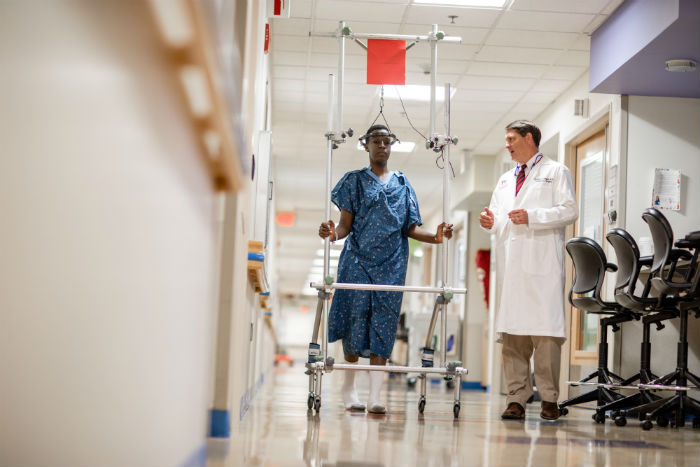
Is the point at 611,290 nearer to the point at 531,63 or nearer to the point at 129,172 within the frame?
the point at 531,63

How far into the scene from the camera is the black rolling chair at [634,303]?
4.34 m

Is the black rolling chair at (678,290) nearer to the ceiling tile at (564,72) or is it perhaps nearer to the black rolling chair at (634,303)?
the black rolling chair at (634,303)

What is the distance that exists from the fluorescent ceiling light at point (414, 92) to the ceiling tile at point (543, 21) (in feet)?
5.09

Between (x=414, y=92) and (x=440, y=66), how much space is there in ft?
2.31

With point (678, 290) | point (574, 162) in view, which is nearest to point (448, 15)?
point (574, 162)

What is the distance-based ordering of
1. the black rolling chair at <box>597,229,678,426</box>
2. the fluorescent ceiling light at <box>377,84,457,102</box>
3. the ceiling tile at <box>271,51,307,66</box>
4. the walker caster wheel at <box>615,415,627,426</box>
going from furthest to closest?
the fluorescent ceiling light at <box>377,84,457,102</box> < the ceiling tile at <box>271,51,307,66</box> < the black rolling chair at <box>597,229,678,426</box> < the walker caster wheel at <box>615,415,627,426</box>

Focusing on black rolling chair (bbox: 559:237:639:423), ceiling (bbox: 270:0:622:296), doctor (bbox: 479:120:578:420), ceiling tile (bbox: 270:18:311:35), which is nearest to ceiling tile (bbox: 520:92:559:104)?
ceiling (bbox: 270:0:622:296)

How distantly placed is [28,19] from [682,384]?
145 inches

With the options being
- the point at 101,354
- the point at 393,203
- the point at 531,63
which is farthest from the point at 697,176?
the point at 101,354

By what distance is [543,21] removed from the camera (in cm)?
560

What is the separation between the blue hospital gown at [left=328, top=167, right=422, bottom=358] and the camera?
4141 millimetres

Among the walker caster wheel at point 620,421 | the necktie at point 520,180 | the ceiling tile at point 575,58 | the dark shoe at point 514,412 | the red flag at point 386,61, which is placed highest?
the ceiling tile at point 575,58

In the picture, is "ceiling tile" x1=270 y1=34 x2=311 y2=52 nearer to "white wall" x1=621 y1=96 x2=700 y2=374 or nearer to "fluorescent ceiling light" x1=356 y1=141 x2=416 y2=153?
"white wall" x1=621 y1=96 x2=700 y2=374

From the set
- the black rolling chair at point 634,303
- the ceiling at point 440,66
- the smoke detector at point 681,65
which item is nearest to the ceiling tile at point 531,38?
the ceiling at point 440,66
